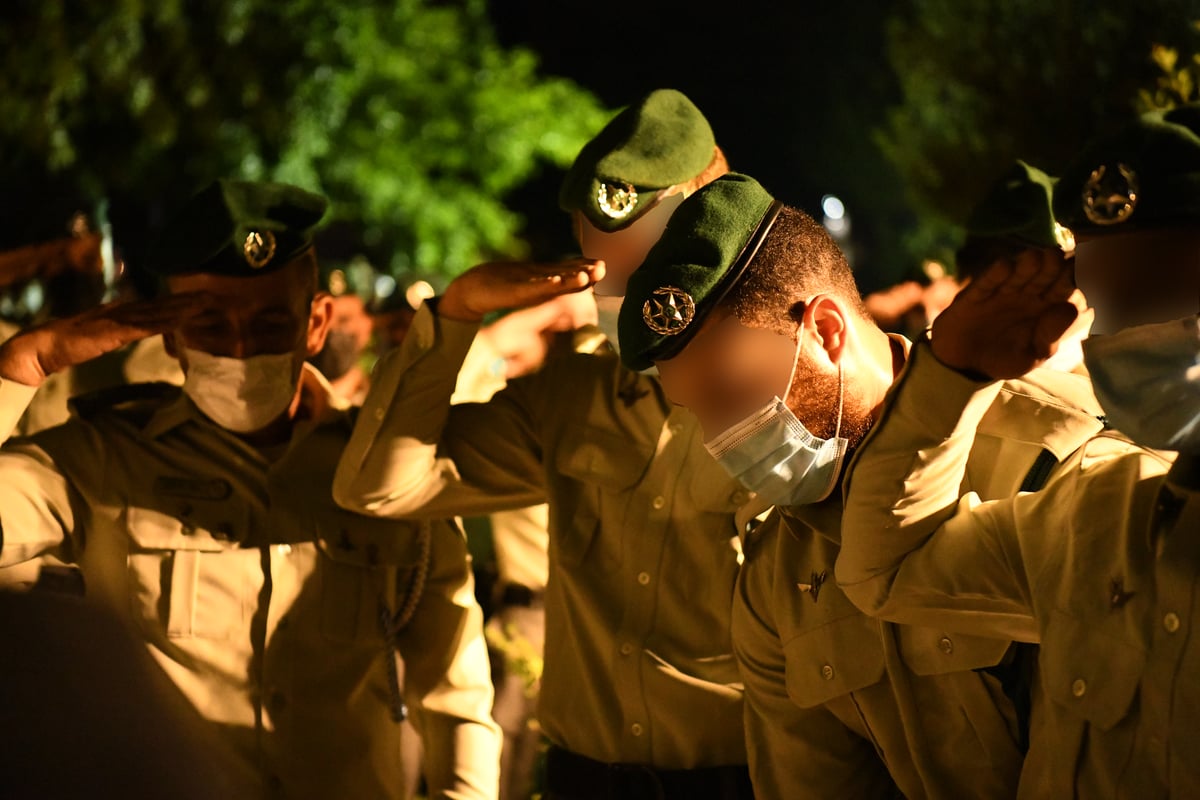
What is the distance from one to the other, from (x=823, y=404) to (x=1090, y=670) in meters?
0.76

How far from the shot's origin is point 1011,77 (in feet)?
32.1

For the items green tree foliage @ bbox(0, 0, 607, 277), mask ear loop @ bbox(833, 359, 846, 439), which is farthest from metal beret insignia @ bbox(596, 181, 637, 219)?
green tree foliage @ bbox(0, 0, 607, 277)

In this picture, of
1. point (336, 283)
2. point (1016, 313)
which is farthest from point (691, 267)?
point (336, 283)

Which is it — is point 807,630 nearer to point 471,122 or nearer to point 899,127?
point 899,127

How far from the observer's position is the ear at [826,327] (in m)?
2.89

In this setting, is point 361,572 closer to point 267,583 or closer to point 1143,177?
point 267,583

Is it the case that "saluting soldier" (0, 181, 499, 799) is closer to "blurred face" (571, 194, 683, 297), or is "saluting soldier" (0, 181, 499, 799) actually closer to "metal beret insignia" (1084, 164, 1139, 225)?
"blurred face" (571, 194, 683, 297)

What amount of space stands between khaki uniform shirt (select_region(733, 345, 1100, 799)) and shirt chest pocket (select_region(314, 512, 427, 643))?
1117mm

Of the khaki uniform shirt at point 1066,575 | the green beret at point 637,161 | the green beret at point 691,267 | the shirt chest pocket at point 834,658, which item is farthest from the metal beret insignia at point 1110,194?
the green beret at point 637,161

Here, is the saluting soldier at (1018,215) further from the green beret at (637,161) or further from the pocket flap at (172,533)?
the pocket flap at (172,533)

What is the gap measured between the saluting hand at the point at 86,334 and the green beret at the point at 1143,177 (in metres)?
2.21

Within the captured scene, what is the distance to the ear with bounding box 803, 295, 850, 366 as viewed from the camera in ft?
9.48

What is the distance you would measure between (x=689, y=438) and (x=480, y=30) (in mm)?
20388

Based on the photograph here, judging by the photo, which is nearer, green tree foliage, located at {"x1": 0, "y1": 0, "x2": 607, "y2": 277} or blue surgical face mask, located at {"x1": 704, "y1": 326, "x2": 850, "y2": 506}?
blue surgical face mask, located at {"x1": 704, "y1": 326, "x2": 850, "y2": 506}
